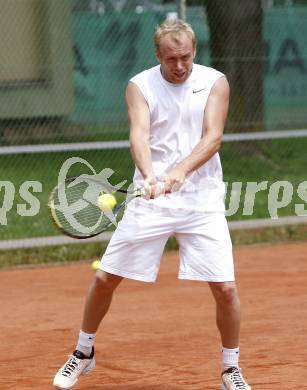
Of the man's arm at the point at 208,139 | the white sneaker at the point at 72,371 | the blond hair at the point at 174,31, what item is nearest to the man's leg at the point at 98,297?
the white sneaker at the point at 72,371

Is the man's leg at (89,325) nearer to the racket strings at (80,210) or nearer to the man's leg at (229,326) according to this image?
the racket strings at (80,210)

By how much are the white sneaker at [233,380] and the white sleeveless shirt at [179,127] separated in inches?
32.2

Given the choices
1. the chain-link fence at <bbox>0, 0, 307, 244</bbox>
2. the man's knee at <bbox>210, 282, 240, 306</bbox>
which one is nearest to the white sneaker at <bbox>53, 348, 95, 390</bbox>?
the man's knee at <bbox>210, 282, 240, 306</bbox>

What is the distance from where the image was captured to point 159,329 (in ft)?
24.4

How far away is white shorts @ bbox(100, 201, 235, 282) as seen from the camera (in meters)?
5.52

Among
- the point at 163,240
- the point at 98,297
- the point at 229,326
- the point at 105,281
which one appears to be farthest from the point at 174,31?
the point at 229,326

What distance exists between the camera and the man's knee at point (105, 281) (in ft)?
18.3

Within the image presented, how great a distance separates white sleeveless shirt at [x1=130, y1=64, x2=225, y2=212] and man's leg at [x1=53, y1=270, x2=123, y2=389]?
1.48 ft

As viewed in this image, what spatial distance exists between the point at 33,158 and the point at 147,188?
17.8ft

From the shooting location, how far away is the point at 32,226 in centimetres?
1085

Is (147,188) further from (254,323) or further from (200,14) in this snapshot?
(200,14)

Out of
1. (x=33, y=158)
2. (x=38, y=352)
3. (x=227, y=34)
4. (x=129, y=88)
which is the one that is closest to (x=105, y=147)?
(x=33, y=158)

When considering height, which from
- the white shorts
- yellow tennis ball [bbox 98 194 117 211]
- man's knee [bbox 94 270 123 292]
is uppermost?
yellow tennis ball [bbox 98 194 117 211]

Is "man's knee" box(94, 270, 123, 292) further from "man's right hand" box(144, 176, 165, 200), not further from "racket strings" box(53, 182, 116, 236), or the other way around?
"man's right hand" box(144, 176, 165, 200)
